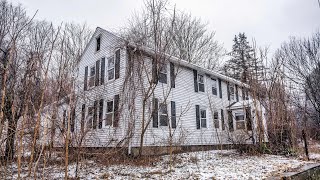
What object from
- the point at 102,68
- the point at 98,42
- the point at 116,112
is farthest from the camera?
the point at 98,42

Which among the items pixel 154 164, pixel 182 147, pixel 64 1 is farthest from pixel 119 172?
pixel 64 1

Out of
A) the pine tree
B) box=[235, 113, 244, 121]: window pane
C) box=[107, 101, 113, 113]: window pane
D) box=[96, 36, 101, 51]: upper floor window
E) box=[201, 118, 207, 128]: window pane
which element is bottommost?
box=[201, 118, 207, 128]: window pane

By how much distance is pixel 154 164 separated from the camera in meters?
8.52

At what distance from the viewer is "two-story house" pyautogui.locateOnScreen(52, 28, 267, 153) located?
9.89 m

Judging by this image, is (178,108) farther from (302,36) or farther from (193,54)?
(302,36)

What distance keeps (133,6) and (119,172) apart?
7.95 meters

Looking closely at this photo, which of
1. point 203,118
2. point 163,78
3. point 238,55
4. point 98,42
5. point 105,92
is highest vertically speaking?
point 238,55

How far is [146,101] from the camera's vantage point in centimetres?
1019

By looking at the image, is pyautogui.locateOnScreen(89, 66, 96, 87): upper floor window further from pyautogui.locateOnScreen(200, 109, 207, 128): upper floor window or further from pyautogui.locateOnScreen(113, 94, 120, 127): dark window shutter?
pyautogui.locateOnScreen(200, 109, 207, 128): upper floor window

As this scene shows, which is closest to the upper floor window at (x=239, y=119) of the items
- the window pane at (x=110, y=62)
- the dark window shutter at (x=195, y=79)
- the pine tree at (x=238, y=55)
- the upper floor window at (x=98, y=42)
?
the dark window shutter at (x=195, y=79)

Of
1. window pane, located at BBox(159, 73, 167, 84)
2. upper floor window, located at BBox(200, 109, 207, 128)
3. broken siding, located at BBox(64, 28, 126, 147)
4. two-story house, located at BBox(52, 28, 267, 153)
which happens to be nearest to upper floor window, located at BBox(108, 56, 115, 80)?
two-story house, located at BBox(52, 28, 267, 153)

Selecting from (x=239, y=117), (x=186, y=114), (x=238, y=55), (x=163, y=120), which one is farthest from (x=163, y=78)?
(x=238, y=55)

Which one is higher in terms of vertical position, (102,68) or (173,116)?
(102,68)

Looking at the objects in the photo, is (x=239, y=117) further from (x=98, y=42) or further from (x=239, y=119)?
(x=98, y=42)
